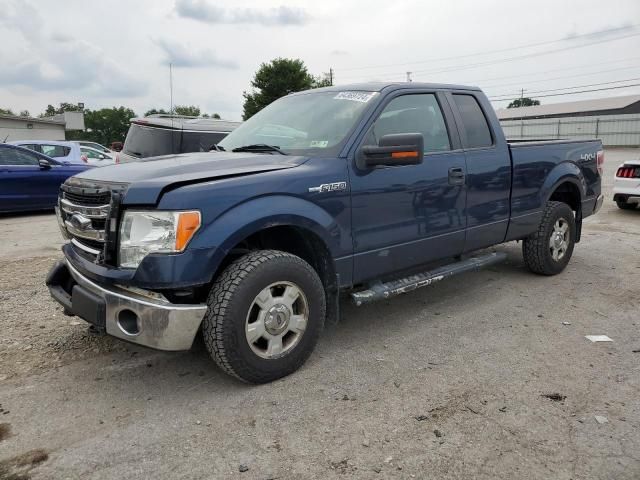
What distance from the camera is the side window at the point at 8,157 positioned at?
9773mm

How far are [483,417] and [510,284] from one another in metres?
2.83

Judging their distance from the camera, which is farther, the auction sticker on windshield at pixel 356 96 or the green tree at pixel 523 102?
the green tree at pixel 523 102

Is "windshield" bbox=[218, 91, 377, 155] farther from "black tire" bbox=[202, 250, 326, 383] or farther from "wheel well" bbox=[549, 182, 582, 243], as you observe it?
"wheel well" bbox=[549, 182, 582, 243]

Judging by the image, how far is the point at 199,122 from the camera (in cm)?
899

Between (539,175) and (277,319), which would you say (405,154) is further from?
(539,175)

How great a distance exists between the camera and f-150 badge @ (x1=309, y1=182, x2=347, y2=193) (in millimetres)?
3380

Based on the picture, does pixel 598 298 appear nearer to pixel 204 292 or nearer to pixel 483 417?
pixel 483 417

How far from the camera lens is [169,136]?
836 cm

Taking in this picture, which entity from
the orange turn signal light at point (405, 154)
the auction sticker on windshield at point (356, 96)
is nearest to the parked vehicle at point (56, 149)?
the auction sticker on windshield at point (356, 96)

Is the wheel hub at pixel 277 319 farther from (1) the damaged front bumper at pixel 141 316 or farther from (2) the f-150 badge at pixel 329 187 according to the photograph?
(2) the f-150 badge at pixel 329 187

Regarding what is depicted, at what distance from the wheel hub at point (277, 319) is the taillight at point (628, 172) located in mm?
8871

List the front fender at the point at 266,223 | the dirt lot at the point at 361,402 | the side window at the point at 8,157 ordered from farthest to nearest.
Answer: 1. the side window at the point at 8,157
2. the front fender at the point at 266,223
3. the dirt lot at the point at 361,402

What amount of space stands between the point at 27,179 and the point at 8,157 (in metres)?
0.51

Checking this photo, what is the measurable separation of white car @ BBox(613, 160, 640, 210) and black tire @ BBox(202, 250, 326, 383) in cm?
845
